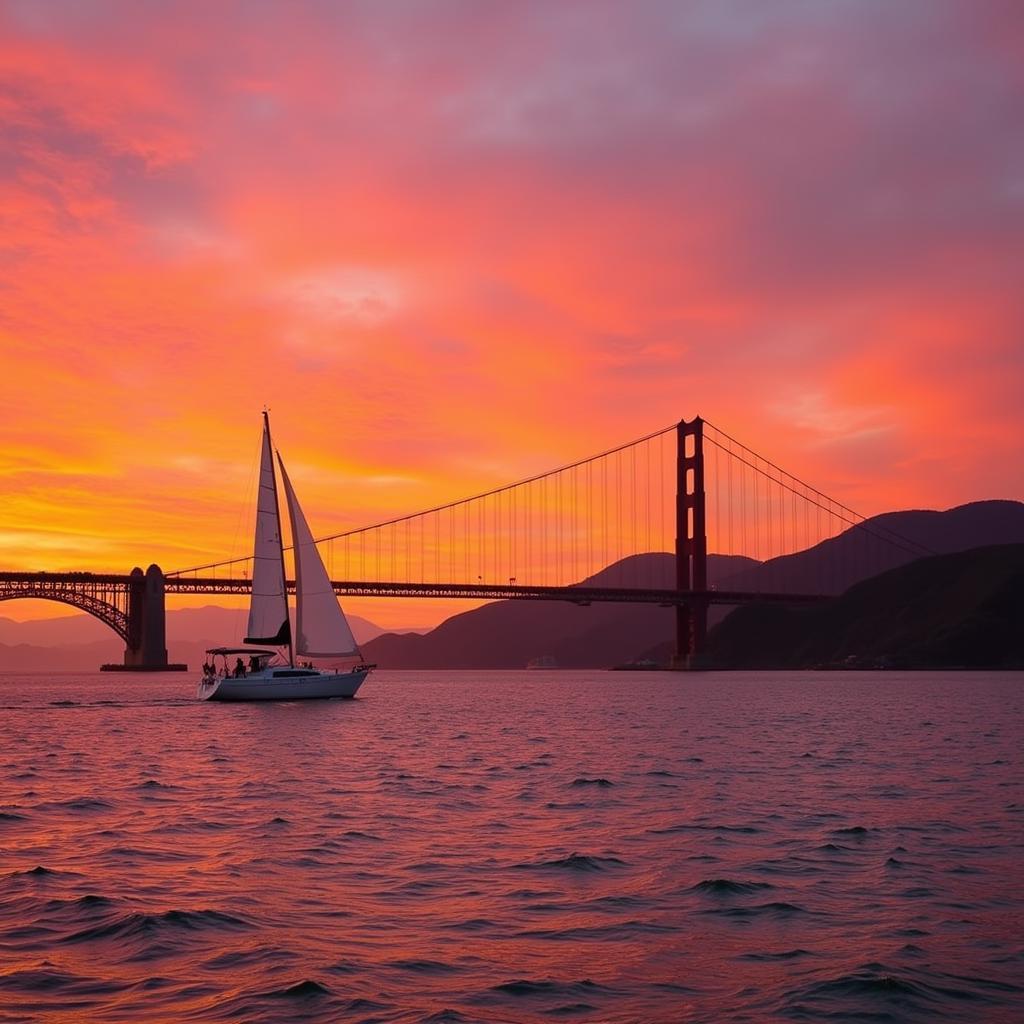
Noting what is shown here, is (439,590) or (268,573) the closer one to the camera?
(268,573)

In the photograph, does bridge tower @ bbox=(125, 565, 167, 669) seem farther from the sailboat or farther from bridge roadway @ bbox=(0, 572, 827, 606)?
the sailboat

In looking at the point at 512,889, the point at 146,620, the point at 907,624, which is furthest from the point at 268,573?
the point at 907,624

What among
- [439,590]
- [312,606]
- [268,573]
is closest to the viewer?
[268,573]

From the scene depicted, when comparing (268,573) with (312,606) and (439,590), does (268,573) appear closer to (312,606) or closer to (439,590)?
(312,606)

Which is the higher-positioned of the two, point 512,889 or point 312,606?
point 312,606

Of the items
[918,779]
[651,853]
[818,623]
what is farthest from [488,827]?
[818,623]

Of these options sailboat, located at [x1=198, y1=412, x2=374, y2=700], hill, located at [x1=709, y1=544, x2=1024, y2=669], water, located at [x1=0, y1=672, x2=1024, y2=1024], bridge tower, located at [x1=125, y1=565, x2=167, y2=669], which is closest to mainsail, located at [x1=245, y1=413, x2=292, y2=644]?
sailboat, located at [x1=198, y1=412, x2=374, y2=700]
